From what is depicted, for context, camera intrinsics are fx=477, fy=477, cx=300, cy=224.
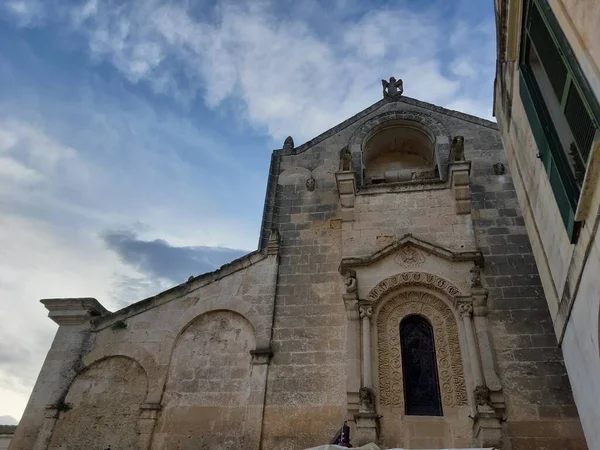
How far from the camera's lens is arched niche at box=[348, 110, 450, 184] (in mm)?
11891

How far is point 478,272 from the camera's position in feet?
29.5

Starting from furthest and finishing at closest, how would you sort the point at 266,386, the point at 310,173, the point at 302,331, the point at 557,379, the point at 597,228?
the point at 310,173
the point at 302,331
the point at 266,386
the point at 557,379
the point at 597,228

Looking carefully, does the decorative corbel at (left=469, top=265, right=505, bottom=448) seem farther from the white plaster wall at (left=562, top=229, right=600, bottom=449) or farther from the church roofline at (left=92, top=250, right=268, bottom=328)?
the church roofline at (left=92, top=250, right=268, bottom=328)

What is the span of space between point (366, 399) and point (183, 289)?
4403 mm

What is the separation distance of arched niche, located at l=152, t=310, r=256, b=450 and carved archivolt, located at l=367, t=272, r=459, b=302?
254 centimetres

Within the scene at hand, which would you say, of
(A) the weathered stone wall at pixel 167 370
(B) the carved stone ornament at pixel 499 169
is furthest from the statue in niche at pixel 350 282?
(B) the carved stone ornament at pixel 499 169

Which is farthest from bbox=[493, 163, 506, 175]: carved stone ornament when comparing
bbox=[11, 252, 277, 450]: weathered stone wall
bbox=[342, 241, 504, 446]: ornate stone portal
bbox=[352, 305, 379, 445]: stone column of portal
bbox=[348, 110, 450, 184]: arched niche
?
bbox=[11, 252, 277, 450]: weathered stone wall

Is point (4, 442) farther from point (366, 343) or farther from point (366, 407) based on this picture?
point (366, 343)

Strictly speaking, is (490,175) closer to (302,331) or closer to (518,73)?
(518,73)

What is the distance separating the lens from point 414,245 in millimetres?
9562

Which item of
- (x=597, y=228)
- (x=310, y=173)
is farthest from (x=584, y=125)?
(x=310, y=173)

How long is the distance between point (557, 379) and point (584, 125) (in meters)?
4.79

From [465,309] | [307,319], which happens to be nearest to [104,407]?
[307,319]

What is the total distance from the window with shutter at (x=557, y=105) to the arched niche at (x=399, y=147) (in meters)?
4.90
